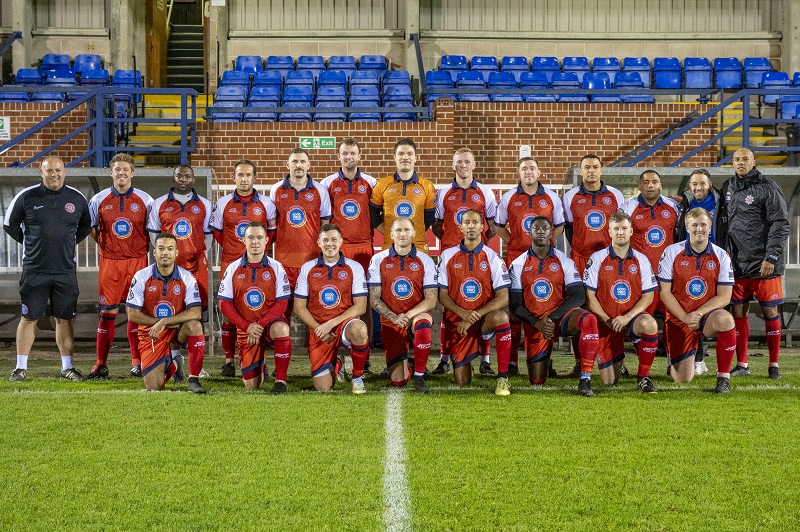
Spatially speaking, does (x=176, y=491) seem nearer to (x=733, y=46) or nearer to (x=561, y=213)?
(x=561, y=213)

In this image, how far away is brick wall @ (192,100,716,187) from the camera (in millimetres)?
12727

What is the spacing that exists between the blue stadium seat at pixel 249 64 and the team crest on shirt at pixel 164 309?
10769mm

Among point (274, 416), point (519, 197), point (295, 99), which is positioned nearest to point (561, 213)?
point (519, 197)

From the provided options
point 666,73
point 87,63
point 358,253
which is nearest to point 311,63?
point 87,63

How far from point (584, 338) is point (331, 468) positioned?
2.80m

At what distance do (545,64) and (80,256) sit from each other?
9.87m

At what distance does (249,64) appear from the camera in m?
17.3

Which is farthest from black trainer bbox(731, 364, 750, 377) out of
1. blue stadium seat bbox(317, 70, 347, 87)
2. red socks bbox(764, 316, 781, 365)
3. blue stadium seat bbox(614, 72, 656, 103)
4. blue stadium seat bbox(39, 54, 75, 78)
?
blue stadium seat bbox(39, 54, 75, 78)

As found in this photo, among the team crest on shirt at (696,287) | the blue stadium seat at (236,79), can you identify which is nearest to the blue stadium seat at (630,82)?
the blue stadium seat at (236,79)

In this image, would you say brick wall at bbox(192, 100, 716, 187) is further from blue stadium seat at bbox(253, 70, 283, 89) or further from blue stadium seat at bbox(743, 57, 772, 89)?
blue stadium seat at bbox(743, 57, 772, 89)

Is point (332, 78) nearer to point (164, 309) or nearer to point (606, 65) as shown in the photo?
point (606, 65)

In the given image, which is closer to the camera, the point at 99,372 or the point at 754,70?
the point at 99,372

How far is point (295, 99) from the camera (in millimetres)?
15219

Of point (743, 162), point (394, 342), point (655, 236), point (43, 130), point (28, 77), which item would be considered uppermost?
point (28, 77)
